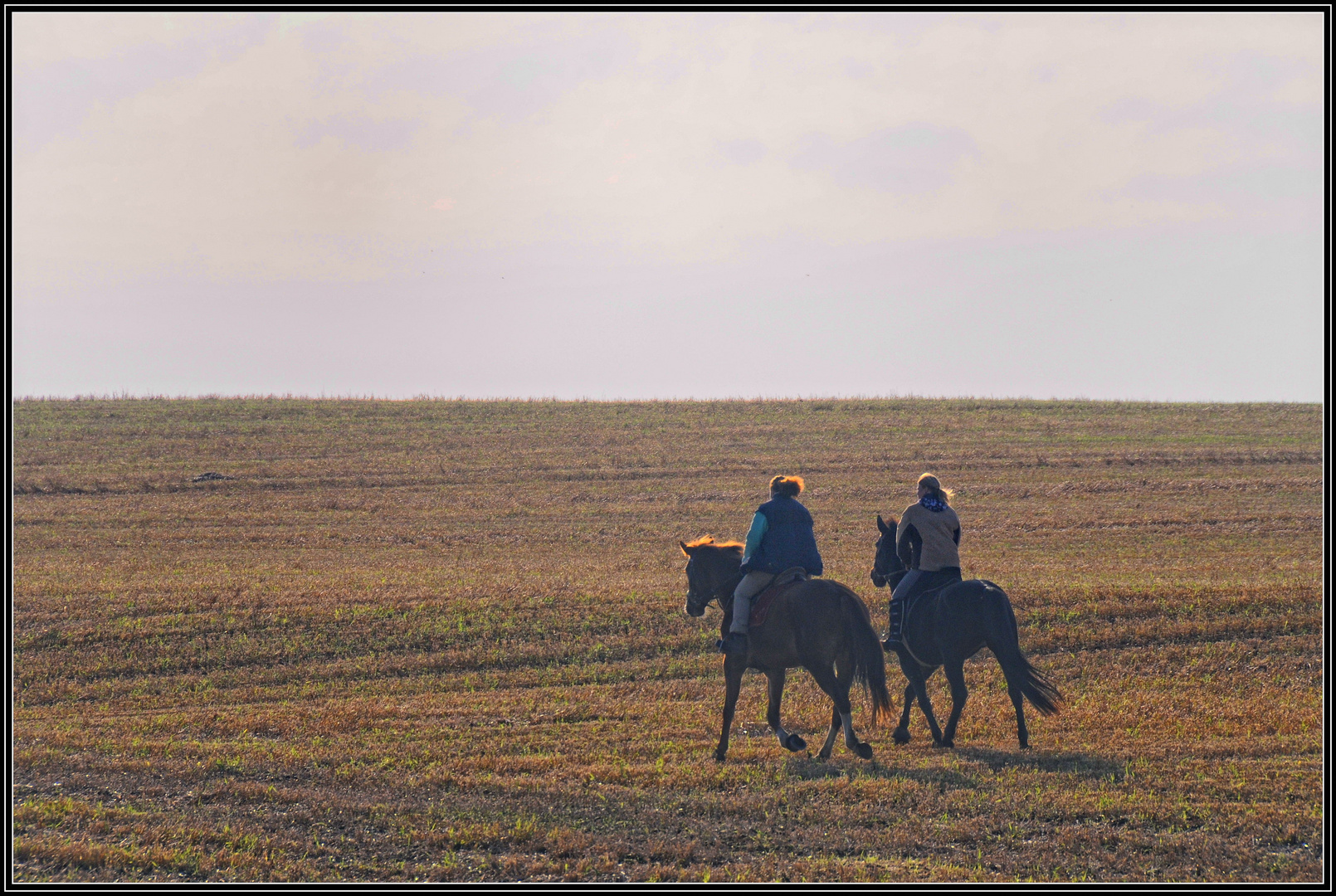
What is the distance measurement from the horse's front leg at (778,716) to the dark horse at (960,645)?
116cm

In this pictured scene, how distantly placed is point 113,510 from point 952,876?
30.9 metres

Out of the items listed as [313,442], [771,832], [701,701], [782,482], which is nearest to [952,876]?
[771,832]

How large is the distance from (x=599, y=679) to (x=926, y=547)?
20.6 ft

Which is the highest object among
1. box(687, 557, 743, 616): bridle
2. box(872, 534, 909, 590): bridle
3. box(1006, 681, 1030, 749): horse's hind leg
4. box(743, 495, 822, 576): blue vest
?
box(743, 495, 822, 576): blue vest

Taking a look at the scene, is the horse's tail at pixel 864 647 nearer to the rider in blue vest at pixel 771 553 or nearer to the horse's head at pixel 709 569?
the rider in blue vest at pixel 771 553

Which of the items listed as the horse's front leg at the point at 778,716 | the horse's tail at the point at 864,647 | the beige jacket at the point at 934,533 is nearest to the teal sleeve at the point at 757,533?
the horse's tail at the point at 864,647

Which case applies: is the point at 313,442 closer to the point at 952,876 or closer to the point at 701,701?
the point at 701,701

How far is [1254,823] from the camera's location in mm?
7766

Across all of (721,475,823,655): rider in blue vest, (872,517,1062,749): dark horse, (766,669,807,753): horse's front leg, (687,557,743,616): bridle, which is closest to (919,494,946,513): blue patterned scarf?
(872,517,1062,749): dark horse

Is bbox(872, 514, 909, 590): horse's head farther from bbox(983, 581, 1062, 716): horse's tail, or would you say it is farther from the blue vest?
the blue vest

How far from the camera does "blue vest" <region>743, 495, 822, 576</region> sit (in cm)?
1027

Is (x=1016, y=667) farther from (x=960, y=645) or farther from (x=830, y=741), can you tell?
(x=830, y=741)

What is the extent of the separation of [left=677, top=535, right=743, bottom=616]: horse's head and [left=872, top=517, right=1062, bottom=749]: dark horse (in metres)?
1.72

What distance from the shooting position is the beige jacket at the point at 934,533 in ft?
35.7
